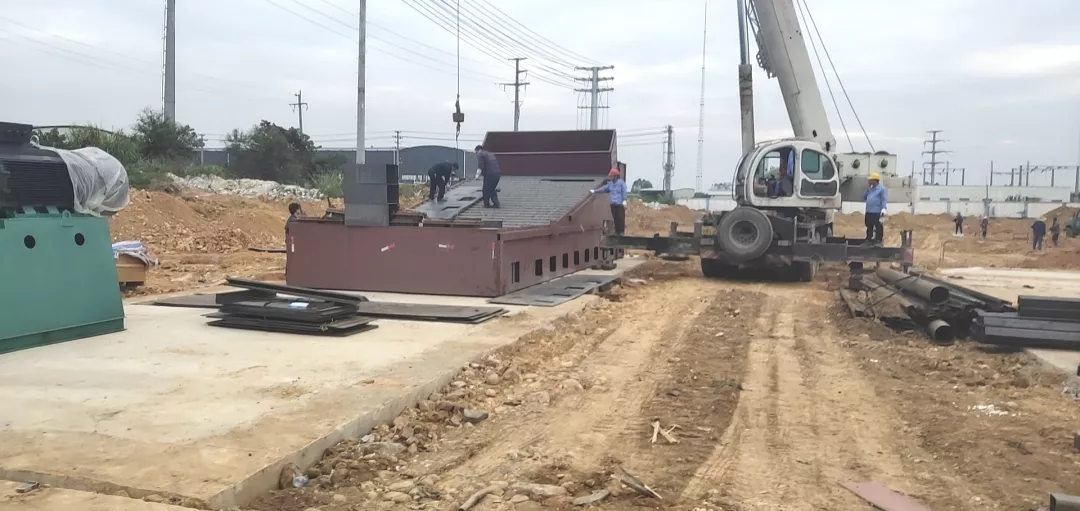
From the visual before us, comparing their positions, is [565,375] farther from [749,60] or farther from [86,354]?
[749,60]

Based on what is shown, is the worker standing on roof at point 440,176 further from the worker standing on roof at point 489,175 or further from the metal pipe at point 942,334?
the metal pipe at point 942,334

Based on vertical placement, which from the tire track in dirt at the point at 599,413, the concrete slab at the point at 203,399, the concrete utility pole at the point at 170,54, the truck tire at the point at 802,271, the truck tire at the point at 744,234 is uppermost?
the concrete utility pole at the point at 170,54

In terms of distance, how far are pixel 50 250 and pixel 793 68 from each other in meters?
12.6

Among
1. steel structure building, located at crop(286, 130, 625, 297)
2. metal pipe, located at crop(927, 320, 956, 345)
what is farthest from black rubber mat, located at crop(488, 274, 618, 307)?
metal pipe, located at crop(927, 320, 956, 345)

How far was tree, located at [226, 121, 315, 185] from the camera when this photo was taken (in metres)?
39.3

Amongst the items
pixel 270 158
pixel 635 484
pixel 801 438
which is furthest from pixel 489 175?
pixel 270 158

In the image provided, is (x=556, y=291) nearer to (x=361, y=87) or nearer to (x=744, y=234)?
(x=744, y=234)

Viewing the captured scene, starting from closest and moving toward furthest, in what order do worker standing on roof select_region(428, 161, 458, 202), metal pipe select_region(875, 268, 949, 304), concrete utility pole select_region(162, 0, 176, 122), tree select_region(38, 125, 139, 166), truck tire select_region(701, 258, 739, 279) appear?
metal pipe select_region(875, 268, 949, 304) → worker standing on roof select_region(428, 161, 458, 202) → truck tire select_region(701, 258, 739, 279) → tree select_region(38, 125, 139, 166) → concrete utility pole select_region(162, 0, 176, 122)

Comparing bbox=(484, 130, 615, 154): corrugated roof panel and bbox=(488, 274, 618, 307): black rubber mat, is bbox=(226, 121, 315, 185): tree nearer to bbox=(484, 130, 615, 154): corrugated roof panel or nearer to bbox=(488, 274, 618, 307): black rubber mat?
bbox=(484, 130, 615, 154): corrugated roof panel

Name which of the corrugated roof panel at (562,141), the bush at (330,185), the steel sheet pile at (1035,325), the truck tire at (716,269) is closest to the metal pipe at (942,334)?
the steel sheet pile at (1035,325)

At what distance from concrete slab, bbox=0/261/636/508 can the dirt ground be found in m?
0.22

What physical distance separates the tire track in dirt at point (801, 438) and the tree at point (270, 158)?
116 feet

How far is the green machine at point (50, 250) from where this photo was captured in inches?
261

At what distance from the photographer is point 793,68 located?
1472 centimetres
